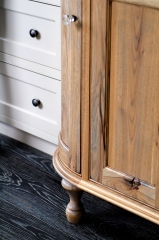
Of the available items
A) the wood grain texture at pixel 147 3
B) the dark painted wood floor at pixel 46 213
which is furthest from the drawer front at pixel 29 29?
the wood grain texture at pixel 147 3

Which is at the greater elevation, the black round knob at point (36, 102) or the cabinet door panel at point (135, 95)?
the cabinet door panel at point (135, 95)

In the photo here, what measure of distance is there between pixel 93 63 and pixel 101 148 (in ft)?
0.81

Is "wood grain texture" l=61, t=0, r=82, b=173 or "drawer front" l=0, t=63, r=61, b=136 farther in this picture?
"drawer front" l=0, t=63, r=61, b=136

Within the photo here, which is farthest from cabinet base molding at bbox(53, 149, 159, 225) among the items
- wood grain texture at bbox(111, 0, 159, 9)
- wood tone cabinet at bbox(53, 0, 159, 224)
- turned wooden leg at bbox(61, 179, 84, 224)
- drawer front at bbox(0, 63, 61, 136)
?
wood grain texture at bbox(111, 0, 159, 9)

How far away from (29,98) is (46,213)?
1.57 ft

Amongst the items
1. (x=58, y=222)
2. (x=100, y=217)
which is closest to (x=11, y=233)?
(x=58, y=222)

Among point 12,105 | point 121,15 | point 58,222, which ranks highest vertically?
point 121,15

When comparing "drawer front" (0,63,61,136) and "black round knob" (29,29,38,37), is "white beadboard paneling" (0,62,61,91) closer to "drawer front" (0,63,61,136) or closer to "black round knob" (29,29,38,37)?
"drawer front" (0,63,61,136)

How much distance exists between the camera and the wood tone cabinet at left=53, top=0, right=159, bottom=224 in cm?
Answer: 122

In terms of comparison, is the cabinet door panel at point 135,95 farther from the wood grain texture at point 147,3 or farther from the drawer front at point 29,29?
the drawer front at point 29,29

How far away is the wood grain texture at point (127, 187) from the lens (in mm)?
1353

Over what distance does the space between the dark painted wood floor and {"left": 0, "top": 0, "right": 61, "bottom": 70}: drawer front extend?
0.43 meters

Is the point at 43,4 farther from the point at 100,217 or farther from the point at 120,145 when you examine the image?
the point at 100,217

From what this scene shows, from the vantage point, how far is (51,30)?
1.74 metres
